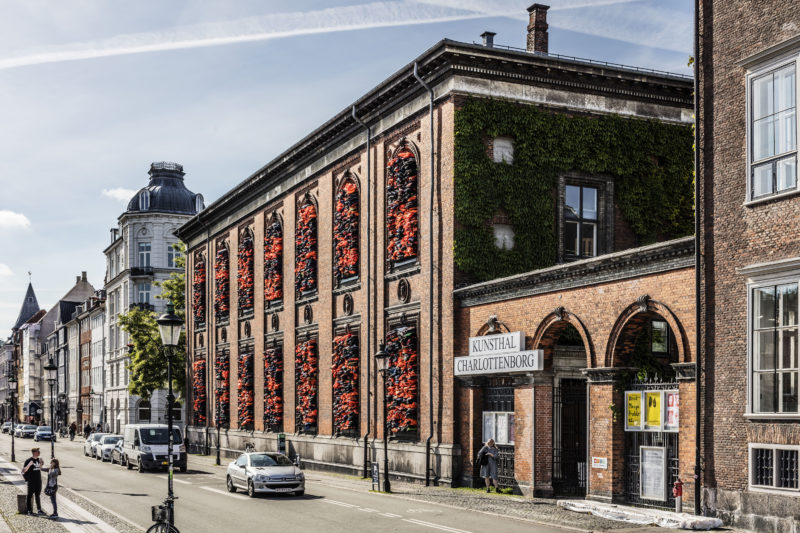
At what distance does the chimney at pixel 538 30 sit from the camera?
34.3m

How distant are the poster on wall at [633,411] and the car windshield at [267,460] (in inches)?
433

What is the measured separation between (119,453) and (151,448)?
247 inches

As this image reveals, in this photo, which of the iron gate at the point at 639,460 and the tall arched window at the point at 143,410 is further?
the tall arched window at the point at 143,410

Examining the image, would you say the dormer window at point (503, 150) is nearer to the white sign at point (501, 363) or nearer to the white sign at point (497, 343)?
the white sign at point (497, 343)

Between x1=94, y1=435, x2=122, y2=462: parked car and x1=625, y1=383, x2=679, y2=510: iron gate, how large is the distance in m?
34.2

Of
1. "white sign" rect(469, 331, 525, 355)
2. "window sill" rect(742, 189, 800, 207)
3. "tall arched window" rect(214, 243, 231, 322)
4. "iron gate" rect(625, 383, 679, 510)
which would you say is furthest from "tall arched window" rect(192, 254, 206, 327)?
"window sill" rect(742, 189, 800, 207)

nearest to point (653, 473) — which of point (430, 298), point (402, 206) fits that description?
point (430, 298)

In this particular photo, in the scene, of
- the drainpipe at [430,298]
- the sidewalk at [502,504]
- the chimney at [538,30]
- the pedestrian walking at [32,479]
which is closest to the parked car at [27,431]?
the sidewalk at [502,504]

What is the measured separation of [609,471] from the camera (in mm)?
23578

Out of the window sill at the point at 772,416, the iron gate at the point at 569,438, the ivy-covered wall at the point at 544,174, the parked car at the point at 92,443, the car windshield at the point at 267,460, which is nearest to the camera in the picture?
the window sill at the point at 772,416

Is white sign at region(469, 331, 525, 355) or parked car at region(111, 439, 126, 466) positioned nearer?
white sign at region(469, 331, 525, 355)

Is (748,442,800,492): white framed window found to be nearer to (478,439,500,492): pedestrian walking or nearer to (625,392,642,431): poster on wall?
(625,392,642,431): poster on wall

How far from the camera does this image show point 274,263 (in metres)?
47.2

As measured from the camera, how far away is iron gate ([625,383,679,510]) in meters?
22.2
